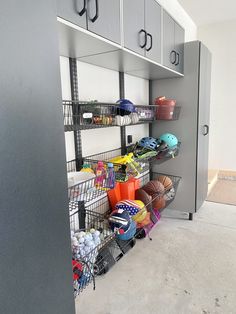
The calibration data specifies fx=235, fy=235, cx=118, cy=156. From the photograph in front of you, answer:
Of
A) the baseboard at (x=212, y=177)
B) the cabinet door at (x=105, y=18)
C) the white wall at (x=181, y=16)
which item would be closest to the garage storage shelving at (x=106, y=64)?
the cabinet door at (x=105, y=18)

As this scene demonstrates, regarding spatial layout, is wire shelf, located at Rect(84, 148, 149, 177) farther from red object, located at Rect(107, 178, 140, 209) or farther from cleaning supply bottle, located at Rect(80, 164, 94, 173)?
red object, located at Rect(107, 178, 140, 209)

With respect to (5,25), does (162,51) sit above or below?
above

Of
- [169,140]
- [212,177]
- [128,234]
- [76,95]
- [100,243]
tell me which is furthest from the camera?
[212,177]

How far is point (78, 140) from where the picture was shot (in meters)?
1.83

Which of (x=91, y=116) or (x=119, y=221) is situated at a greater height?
(x=91, y=116)

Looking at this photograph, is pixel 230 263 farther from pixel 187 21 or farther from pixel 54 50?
pixel 187 21

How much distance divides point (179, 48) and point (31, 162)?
2230mm

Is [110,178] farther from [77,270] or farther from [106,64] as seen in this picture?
[106,64]

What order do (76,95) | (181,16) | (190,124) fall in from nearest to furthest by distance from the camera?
(76,95)
(190,124)
(181,16)

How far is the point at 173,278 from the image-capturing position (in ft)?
5.82

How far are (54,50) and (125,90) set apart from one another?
1732 millimetres

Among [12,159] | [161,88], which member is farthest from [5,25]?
[161,88]

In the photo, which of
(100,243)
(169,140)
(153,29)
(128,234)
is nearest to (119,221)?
(128,234)

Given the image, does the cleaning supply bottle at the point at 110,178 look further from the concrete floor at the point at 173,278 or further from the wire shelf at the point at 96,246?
the concrete floor at the point at 173,278
